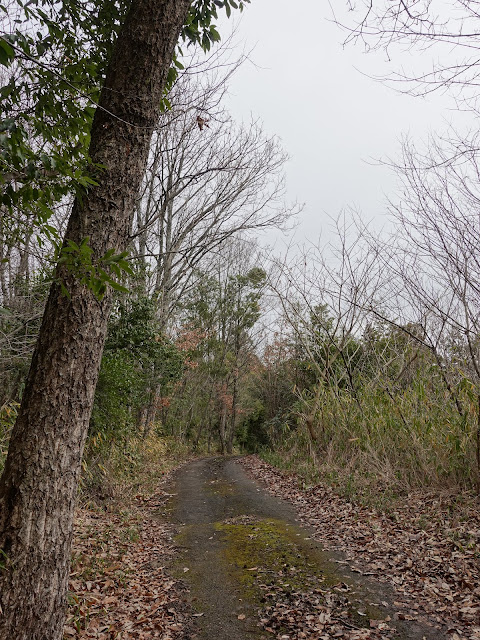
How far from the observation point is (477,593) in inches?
133

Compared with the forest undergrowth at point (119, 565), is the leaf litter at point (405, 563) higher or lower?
higher

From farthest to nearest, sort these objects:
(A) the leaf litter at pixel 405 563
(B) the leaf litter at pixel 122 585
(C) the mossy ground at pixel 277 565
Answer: (C) the mossy ground at pixel 277 565
(B) the leaf litter at pixel 122 585
(A) the leaf litter at pixel 405 563

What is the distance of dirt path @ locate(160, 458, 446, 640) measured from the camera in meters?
3.18

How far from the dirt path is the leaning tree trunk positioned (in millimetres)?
1675

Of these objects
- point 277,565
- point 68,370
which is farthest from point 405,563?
point 68,370

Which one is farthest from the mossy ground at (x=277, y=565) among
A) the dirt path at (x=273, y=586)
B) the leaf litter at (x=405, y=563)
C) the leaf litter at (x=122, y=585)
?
the leaf litter at (x=122, y=585)

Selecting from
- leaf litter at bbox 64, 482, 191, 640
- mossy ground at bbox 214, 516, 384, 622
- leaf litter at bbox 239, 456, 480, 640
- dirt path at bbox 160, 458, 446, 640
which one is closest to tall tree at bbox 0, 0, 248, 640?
leaf litter at bbox 64, 482, 191, 640

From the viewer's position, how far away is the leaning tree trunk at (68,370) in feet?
7.13

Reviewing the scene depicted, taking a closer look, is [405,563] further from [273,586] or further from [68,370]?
[68,370]

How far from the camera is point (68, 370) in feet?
7.73

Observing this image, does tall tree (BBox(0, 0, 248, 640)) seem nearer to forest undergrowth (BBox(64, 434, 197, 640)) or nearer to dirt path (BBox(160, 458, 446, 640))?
forest undergrowth (BBox(64, 434, 197, 640))

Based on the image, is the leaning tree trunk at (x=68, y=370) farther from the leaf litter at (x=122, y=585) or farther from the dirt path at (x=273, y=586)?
the dirt path at (x=273, y=586)

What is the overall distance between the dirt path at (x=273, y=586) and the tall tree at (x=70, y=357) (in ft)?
5.50

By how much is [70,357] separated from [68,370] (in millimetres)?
74
